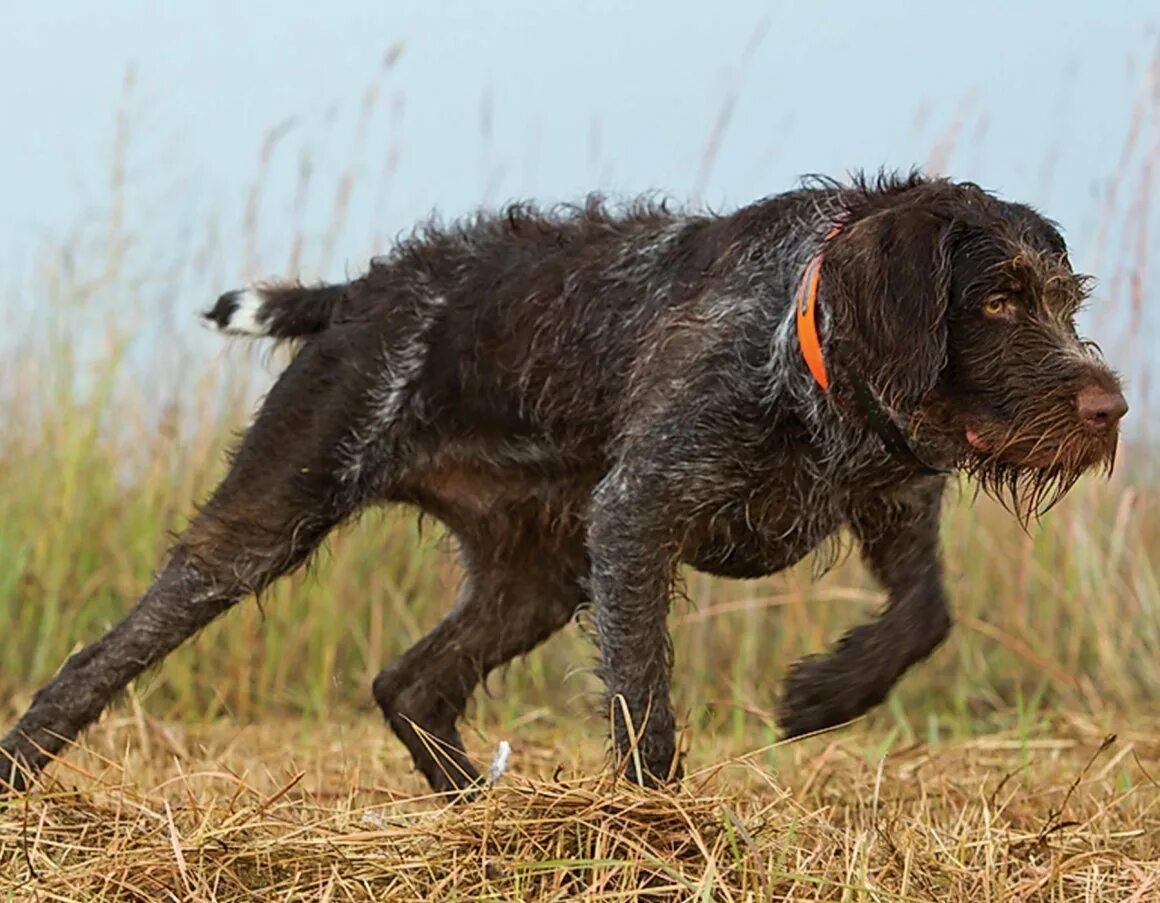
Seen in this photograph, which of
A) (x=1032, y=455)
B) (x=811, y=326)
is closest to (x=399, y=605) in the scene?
(x=811, y=326)

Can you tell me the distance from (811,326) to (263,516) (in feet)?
5.24

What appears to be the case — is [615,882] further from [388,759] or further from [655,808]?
[388,759]

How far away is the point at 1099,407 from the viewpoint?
3.37 metres

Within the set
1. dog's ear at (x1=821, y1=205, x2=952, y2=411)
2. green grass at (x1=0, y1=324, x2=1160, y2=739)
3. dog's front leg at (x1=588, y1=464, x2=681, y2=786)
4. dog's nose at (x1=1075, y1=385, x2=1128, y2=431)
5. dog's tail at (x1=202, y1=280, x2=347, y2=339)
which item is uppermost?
dog's ear at (x1=821, y1=205, x2=952, y2=411)

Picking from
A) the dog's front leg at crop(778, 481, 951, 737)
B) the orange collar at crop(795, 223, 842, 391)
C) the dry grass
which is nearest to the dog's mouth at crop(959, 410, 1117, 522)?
Result: the orange collar at crop(795, 223, 842, 391)

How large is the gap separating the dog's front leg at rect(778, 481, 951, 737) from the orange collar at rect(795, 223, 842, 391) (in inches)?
20.7

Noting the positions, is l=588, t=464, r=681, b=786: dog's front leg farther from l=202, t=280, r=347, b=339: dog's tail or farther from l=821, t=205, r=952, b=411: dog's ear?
l=202, t=280, r=347, b=339: dog's tail

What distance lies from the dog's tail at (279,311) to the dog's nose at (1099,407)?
2.16m

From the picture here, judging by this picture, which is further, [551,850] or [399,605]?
[399,605]

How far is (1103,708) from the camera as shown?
654cm

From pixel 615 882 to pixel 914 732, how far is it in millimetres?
3644

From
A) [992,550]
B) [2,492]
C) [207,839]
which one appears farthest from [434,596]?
[207,839]

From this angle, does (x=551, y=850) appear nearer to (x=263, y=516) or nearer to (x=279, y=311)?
(x=263, y=516)

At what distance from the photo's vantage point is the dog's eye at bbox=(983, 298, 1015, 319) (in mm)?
3588
